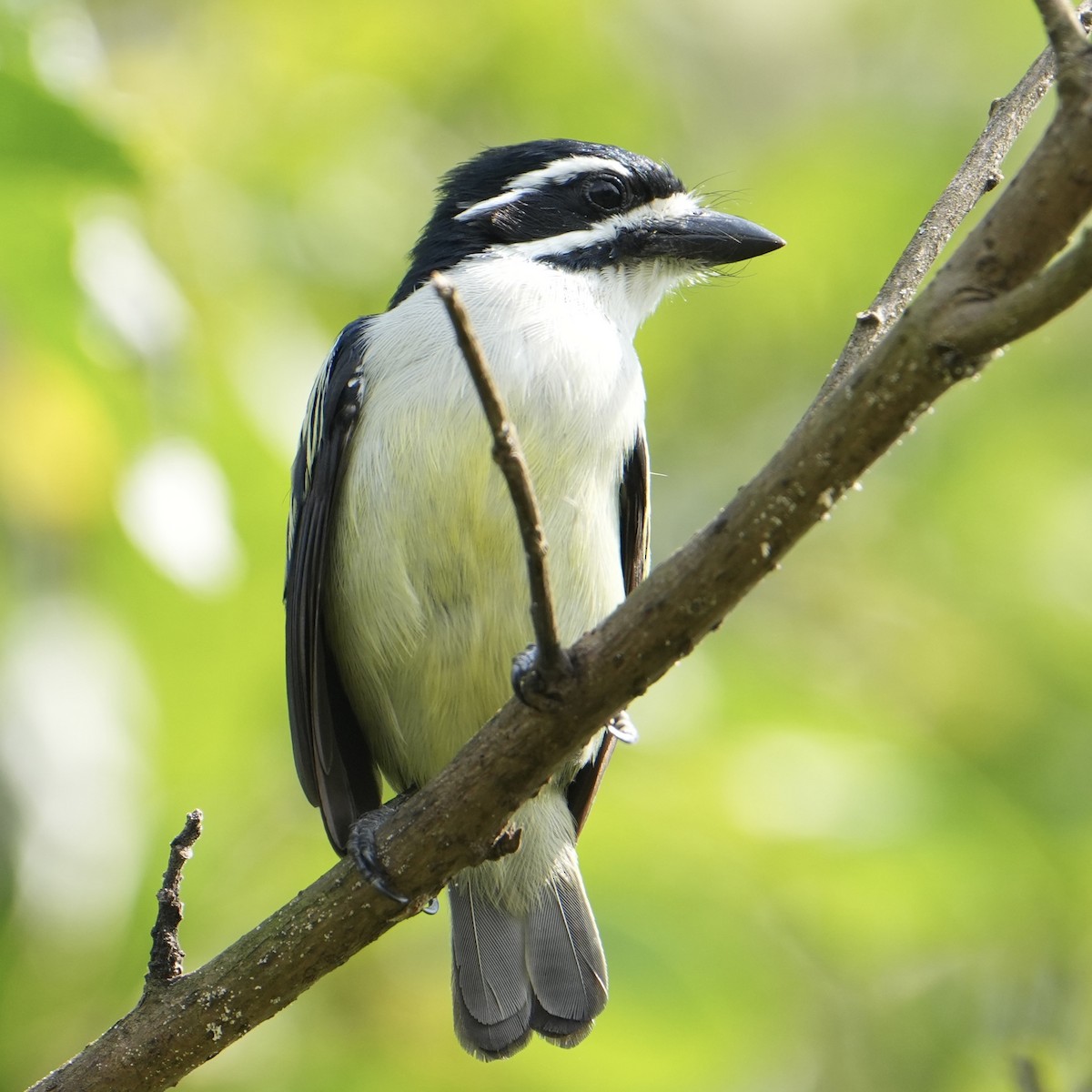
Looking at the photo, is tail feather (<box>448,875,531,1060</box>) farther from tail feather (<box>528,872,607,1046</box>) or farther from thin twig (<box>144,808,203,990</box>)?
thin twig (<box>144,808,203,990</box>)

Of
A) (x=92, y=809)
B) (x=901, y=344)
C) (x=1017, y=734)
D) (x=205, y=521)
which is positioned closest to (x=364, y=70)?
(x=205, y=521)

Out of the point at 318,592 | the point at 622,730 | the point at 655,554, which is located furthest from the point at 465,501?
the point at 655,554

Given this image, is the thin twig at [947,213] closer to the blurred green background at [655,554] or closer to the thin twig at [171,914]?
the thin twig at [171,914]

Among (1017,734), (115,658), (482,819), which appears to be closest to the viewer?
(482,819)

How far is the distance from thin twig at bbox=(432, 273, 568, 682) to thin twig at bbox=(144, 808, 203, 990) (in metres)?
0.79

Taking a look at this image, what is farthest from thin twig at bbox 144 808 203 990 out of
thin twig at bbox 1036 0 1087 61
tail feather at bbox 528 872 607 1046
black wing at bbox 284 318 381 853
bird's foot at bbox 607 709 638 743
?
thin twig at bbox 1036 0 1087 61

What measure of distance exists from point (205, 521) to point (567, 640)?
3.30 ft

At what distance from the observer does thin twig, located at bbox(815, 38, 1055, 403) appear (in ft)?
9.93

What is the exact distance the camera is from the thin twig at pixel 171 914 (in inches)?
114

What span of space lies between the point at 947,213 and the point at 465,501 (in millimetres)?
1344

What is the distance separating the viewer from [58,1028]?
388 cm

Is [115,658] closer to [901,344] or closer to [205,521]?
[205,521]

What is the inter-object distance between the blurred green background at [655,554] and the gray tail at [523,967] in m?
0.11

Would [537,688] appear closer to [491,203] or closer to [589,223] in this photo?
[589,223]
